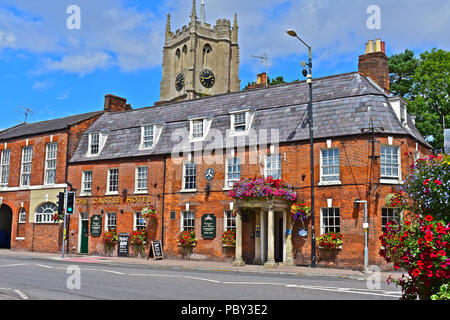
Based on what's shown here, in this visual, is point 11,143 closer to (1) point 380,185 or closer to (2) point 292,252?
(2) point 292,252

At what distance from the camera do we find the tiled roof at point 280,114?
2291 cm

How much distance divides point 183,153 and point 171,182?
1898mm

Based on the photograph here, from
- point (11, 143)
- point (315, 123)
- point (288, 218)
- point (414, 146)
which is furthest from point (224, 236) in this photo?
point (11, 143)

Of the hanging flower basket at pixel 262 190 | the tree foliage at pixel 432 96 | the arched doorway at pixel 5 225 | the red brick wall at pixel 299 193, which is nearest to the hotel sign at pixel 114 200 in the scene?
the red brick wall at pixel 299 193

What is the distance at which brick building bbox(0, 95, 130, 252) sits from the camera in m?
33.0

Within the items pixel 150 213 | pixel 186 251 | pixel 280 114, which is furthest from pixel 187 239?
pixel 280 114

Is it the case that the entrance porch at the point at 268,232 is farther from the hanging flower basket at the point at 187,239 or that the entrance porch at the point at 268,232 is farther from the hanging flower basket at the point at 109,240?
the hanging flower basket at the point at 109,240

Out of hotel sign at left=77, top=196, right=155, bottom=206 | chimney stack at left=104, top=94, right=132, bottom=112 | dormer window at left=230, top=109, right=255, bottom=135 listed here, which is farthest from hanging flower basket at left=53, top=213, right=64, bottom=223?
dormer window at left=230, top=109, right=255, bottom=135

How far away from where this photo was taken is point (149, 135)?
2986cm

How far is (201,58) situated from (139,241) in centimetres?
7178

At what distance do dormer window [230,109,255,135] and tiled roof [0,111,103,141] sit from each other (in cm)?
1347

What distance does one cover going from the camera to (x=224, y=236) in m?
25.1

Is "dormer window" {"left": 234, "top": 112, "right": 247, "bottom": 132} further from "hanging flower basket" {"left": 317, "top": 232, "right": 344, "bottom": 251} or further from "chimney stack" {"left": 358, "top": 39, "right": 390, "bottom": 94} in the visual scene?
"hanging flower basket" {"left": 317, "top": 232, "right": 344, "bottom": 251}

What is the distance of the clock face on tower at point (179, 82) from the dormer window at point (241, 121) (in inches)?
2733
